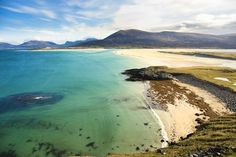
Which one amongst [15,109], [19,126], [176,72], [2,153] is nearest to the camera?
[2,153]

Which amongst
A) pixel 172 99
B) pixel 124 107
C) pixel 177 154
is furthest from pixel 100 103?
pixel 177 154

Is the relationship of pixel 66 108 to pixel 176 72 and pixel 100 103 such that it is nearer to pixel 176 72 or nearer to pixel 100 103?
pixel 100 103

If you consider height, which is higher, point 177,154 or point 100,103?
point 177,154

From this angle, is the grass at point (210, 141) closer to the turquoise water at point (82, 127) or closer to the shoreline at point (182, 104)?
the shoreline at point (182, 104)

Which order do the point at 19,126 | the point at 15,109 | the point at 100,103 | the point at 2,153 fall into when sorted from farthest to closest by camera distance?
the point at 100,103
the point at 15,109
the point at 19,126
the point at 2,153

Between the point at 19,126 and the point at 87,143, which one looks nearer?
the point at 87,143

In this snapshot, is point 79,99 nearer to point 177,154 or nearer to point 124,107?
point 124,107
